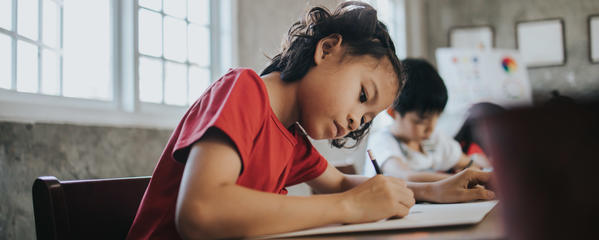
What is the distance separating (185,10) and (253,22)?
45 centimetres

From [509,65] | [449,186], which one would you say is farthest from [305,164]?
[509,65]

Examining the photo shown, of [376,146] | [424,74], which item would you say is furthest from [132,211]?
[424,74]

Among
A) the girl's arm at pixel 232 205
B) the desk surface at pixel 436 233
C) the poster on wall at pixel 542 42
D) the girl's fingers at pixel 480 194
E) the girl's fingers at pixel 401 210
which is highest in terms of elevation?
the poster on wall at pixel 542 42

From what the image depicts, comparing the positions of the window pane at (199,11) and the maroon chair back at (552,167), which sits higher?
the window pane at (199,11)

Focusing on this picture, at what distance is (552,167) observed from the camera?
0.33 metres

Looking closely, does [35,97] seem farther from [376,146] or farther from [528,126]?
[528,126]

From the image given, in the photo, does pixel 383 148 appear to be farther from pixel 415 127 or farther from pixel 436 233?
pixel 436 233

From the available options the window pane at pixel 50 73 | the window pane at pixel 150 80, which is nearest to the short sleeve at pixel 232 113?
the window pane at pixel 50 73

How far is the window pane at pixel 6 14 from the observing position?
150cm

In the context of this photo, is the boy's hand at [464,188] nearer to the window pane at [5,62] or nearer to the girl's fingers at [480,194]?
the girl's fingers at [480,194]

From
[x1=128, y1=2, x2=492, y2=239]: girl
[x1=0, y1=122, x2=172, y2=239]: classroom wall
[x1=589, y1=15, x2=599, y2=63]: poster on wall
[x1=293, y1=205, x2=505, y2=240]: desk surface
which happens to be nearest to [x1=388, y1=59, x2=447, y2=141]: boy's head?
[x1=128, y1=2, x2=492, y2=239]: girl

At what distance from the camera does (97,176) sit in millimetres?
1804

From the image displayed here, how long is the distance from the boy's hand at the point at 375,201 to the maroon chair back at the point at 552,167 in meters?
0.35

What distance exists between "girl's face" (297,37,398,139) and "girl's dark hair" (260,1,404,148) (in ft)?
0.06
